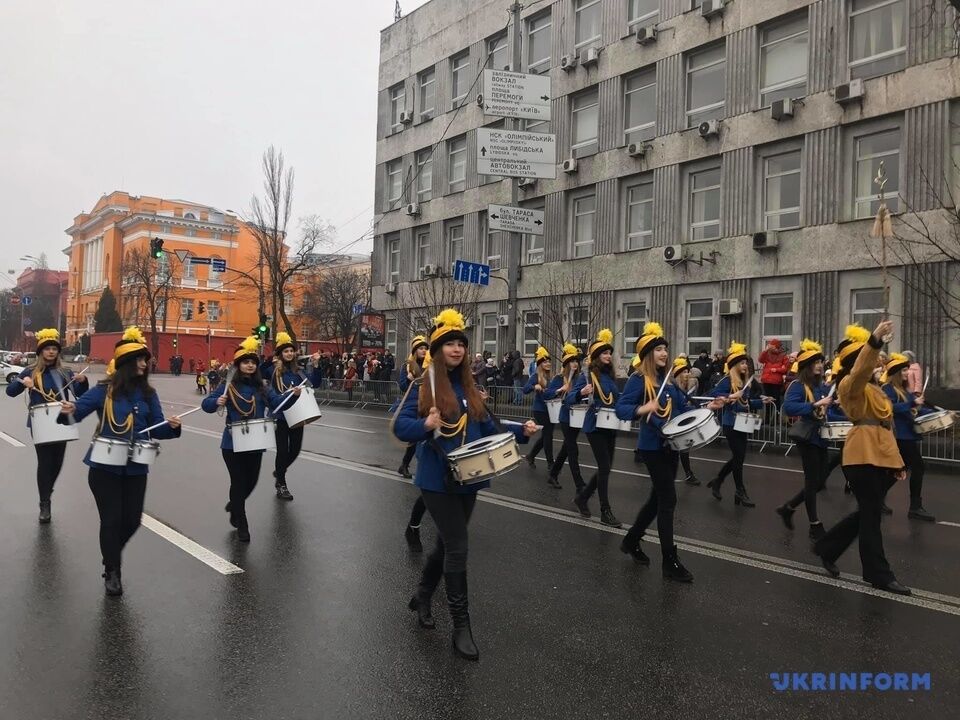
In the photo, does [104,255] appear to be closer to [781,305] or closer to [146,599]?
[781,305]

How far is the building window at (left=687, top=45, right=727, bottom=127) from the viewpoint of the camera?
960 inches

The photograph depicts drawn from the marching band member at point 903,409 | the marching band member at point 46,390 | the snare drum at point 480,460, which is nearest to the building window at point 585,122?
the marching band member at point 903,409

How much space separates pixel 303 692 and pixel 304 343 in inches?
2405

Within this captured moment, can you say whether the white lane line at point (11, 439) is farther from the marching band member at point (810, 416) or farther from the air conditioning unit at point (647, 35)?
the air conditioning unit at point (647, 35)

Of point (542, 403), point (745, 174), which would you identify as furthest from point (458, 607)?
point (745, 174)

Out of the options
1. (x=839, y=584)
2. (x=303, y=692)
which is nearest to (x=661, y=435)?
(x=839, y=584)

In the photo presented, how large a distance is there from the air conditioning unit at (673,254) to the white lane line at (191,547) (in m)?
19.2

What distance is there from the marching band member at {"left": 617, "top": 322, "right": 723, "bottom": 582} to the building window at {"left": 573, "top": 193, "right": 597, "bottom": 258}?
2212 centimetres

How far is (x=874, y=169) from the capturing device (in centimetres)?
2075

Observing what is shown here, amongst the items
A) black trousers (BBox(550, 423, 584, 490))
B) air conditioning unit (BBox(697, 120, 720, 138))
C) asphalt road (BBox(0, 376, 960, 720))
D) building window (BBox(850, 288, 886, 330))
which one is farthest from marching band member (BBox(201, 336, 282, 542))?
air conditioning unit (BBox(697, 120, 720, 138))

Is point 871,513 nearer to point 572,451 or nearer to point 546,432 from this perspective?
point 572,451

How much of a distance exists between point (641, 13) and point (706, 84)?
13.4 ft

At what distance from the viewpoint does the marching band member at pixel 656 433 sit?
652 cm

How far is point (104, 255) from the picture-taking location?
98625 millimetres
